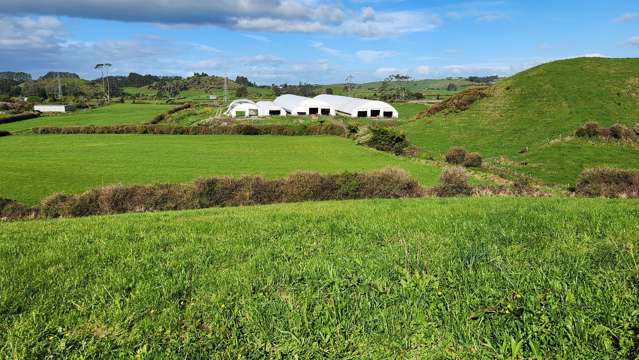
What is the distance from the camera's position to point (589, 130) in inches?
1283

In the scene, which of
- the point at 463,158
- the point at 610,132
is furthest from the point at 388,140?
the point at 610,132

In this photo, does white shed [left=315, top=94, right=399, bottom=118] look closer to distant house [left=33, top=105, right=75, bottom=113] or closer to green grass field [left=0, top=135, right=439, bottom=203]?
green grass field [left=0, top=135, right=439, bottom=203]

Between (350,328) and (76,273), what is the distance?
3.29 meters

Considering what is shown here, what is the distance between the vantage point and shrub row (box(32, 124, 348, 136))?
2237 inches

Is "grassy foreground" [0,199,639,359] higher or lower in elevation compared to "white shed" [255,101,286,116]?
lower

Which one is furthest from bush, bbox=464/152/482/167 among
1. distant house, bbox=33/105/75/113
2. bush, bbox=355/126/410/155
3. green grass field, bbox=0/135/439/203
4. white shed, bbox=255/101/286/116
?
distant house, bbox=33/105/75/113

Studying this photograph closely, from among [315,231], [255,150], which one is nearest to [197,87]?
[255,150]

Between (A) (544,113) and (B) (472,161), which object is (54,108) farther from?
(A) (544,113)

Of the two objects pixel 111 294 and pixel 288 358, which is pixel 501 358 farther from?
pixel 111 294

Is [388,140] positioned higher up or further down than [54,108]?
further down

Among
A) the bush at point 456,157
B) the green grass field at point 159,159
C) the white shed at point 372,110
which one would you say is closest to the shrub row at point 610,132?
the bush at point 456,157

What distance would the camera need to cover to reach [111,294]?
447 centimetres

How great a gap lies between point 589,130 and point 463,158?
1021 centimetres

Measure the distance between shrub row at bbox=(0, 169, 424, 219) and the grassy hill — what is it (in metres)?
13.1
